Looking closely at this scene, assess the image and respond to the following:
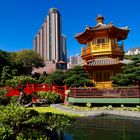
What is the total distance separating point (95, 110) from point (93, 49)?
10.4 metres

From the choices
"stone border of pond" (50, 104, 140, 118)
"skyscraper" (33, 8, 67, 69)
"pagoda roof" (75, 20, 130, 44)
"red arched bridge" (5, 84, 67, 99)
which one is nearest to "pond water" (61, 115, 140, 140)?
"stone border of pond" (50, 104, 140, 118)

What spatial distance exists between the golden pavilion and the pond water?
32.6ft

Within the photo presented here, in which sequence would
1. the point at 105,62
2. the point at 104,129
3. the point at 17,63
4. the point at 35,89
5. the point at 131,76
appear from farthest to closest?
the point at 17,63, the point at 105,62, the point at 35,89, the point at 131,76, the point at 104,129

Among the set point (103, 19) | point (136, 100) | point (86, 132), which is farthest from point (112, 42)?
Result: point (86, 132)

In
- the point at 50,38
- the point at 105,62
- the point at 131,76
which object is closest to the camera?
the point at 131,76

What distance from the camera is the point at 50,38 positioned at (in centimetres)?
9888

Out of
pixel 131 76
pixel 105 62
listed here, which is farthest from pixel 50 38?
pixel 131 76

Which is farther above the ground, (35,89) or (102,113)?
(35,89)

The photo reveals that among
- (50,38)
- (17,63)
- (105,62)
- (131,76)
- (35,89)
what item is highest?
(50,38)

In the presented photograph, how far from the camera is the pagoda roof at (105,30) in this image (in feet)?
88.3

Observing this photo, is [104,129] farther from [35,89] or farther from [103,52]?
[103,52]

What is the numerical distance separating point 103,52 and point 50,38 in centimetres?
7322

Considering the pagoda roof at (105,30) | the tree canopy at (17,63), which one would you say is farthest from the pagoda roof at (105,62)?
the tree canopy at (17,63)

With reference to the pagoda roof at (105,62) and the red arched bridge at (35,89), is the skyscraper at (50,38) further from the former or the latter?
the red arched bridge at (35,89)
